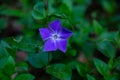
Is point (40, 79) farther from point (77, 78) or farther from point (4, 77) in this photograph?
point (4, 77)

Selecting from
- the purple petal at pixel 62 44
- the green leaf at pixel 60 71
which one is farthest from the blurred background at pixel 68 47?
the purple petal at pixel 62 44

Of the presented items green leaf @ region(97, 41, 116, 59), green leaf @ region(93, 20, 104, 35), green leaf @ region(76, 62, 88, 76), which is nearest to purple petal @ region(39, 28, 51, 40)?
green leaf @ region(76, 62, 88, 76)

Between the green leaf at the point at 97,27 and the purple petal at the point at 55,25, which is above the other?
the purple petal at the point at 55,25

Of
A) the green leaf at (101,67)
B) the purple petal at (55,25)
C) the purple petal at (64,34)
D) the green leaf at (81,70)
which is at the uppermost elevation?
the purple petal at (55,25)

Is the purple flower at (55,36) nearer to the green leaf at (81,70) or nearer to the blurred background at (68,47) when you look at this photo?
the blurred background at (68,47)

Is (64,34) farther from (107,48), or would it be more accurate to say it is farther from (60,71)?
(107,48)

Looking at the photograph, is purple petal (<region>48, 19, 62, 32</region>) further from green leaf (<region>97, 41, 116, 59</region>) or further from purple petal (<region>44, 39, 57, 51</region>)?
green leaf (<region>97, 41, 116, 59</region>)
